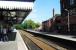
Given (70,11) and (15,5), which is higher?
(70,11)

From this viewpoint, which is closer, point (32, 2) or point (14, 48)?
point (32, 2)

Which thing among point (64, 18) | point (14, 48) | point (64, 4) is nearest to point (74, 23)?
point (64, 18)

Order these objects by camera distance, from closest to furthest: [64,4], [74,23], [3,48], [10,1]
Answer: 1. [10,1]
2. [3,48]
3. [74,23]
4. [64,4]

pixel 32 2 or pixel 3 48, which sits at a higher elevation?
pixel 32 2

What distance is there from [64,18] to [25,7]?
248 feet

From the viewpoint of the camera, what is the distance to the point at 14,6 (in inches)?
447

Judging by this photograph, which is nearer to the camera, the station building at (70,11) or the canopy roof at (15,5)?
the canopy roof at (15,5)

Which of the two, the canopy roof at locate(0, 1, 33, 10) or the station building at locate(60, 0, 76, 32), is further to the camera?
the station building at locate(60, 0, 76, 32)

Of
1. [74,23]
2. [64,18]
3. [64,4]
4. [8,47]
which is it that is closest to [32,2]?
[8,47]

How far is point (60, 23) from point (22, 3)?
264 feet

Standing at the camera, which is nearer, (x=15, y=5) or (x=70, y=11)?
(x=15, y=5)

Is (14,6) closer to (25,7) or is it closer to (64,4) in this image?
(25,7)

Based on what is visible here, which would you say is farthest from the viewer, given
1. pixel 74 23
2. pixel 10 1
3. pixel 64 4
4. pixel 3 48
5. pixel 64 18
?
pixel 64 4

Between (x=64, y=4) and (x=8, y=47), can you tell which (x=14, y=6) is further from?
(x=64, y=4)
